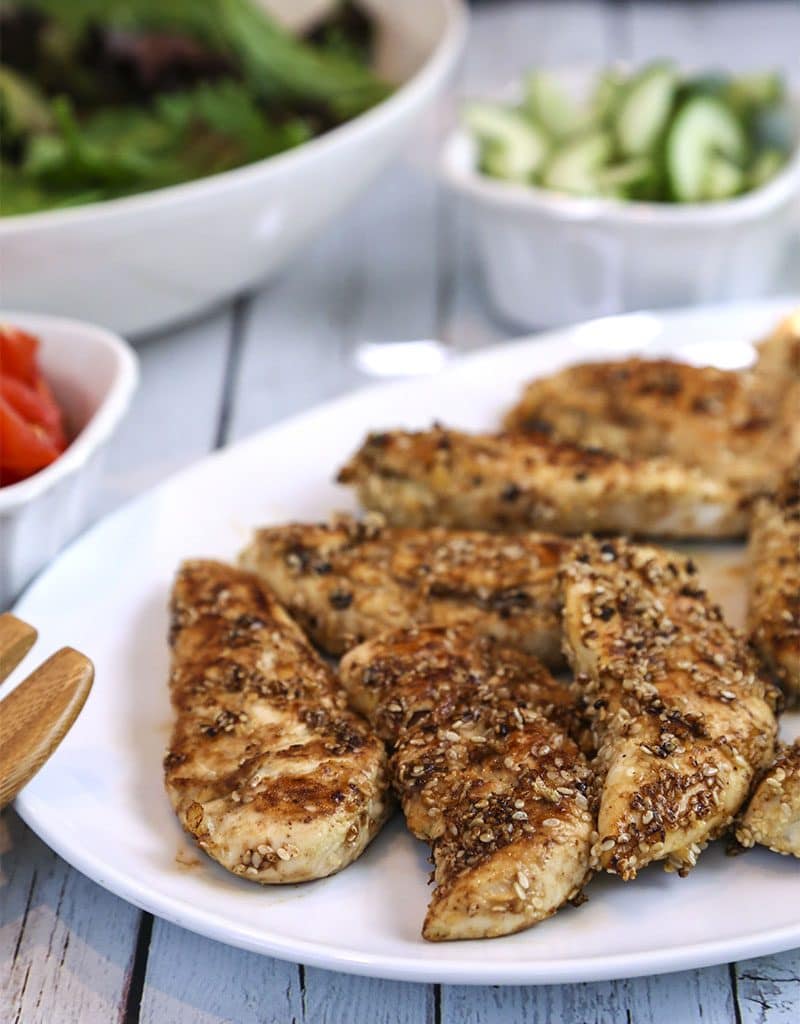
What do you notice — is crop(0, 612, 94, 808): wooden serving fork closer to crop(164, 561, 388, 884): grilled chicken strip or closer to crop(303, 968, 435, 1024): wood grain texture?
crop(164, 561, 388, 884): grilled chicken strip

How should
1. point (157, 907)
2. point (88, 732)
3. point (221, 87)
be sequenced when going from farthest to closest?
point (221, 87), point (88, 732), point (157, 907)

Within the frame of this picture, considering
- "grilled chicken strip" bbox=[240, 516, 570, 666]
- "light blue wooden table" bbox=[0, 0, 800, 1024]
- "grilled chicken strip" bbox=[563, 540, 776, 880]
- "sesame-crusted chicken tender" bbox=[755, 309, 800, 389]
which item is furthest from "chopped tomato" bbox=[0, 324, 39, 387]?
"sesame-crusted chicken tender" bbox=[755, 309, 800, 389]

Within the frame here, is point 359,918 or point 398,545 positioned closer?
point 359,918

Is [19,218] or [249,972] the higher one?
[19,218]

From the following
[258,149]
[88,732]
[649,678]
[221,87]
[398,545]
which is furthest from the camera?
[221,87]

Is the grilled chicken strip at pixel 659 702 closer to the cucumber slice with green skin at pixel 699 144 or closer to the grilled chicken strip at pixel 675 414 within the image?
the grilled chicken strip at pixel 675 414

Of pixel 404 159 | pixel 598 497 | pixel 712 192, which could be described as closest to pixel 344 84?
pixel 404 159

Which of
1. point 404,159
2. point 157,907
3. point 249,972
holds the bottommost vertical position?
point 404,159

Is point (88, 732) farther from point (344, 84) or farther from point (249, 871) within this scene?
point (344, 84)

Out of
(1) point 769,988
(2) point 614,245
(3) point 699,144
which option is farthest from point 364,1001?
(3) point 699,144
